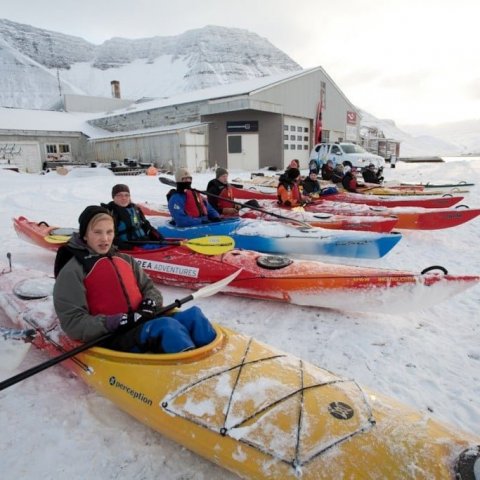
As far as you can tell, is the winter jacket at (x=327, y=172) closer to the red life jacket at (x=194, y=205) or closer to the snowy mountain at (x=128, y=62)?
the red life jacket at (x=194, y=205)

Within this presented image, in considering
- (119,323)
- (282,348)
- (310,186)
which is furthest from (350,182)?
(119,323)

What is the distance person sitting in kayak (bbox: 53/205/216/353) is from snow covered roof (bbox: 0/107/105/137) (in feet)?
69.0

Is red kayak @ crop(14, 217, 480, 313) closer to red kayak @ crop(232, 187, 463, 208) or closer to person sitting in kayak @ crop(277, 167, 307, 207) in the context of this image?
person sitting in kayak @ crop(277, 167, 307, 207)

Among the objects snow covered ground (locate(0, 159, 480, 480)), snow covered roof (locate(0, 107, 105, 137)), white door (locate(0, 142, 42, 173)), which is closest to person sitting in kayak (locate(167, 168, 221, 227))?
snow covered ground (locate(0, 159, 480, 480))

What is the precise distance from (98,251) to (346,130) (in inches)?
1045

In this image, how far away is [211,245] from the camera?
4.51 m

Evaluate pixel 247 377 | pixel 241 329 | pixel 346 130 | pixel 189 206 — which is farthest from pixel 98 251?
pixel 346 130

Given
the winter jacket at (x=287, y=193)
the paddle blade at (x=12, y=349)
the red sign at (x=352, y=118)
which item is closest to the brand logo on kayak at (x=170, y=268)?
the paddle blade at (x=12, y=349)

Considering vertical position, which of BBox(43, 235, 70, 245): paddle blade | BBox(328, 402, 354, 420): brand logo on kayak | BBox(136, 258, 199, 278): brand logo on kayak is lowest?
BBox(136, 258, 199, 278): brand logo on kayak

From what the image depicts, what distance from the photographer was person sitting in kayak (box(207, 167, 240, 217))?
6.59m

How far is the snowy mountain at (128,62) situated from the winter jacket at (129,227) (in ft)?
238

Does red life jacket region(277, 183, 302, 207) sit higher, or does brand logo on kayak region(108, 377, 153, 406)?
red life jacket region(277, 183, 302, 207)

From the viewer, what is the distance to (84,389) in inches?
103

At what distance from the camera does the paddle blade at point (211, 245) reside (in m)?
4.39
